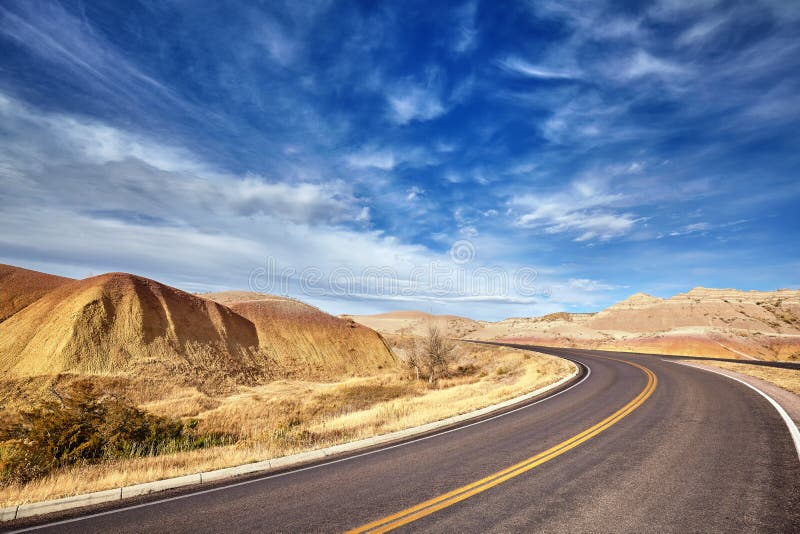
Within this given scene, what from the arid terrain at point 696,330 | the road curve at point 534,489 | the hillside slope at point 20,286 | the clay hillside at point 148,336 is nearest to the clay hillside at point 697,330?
the arid terrain at point 696,330

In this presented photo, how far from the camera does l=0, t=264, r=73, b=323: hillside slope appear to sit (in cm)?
3073

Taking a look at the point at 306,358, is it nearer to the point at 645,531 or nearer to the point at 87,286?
the point at 87,286

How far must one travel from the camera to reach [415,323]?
120438 mm

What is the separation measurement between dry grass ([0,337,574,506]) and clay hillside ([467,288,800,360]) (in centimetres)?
2329

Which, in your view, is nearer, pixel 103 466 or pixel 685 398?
pixel 103 466

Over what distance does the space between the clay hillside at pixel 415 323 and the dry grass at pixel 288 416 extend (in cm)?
1186

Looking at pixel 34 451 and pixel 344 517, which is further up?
pixel 344 517

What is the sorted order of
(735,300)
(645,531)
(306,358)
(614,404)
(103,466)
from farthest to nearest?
(735,300) < (306,358) < (614,404) < (103,466) < (645,531)

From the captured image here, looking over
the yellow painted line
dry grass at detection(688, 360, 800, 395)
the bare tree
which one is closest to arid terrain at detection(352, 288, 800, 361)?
dry grass at detection(688, 360, 800, 395)

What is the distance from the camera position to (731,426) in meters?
9.91

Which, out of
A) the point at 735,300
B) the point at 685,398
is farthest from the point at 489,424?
the point at 735,300

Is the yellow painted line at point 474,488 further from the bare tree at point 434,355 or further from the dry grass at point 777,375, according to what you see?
the bare tree at point 434,355

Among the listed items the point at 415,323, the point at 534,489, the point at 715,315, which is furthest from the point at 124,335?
the point at 415,323

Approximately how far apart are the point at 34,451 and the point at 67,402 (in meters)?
2.47
